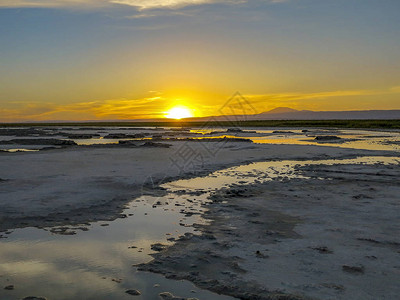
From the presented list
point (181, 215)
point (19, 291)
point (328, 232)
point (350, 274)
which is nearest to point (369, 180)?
point (328, 232)

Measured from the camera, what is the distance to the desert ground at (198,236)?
208 inches

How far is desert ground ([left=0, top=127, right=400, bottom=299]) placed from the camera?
5.29 metres

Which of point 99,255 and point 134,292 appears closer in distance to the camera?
point 134,292

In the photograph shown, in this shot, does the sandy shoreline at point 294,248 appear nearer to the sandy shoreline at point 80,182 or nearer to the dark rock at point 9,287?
the dark rock at point 9,287

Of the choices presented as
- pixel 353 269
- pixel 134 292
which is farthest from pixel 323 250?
pixel 134 292

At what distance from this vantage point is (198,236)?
748 cm

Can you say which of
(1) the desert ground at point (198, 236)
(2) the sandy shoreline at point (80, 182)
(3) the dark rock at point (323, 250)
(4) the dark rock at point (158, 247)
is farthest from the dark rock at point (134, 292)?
(2) the sandy shoreline at point (80, 182)

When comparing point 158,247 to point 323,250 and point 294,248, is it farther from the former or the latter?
point 323,250

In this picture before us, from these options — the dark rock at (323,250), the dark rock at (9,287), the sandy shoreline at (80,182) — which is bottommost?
the dark rock at (323,250)

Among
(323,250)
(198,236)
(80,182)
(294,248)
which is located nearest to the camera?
(323,250)

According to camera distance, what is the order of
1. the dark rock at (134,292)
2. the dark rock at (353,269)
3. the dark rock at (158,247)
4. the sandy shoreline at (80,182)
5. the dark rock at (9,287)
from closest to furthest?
the dark rock at (134,292) < the dark rock at (9,287) < the dark rock at (353,269) < the dark rock at (158,247) < the sandy shoreline at (80,182)

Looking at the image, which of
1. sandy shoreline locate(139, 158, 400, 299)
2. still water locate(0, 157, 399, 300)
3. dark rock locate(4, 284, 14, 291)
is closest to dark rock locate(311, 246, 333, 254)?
sandy shoreline locate(139, 158, 400, 299)

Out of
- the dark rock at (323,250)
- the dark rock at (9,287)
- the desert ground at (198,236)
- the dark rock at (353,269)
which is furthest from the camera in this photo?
the dark rock at (323,250)

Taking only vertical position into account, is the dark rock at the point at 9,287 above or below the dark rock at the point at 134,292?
above
